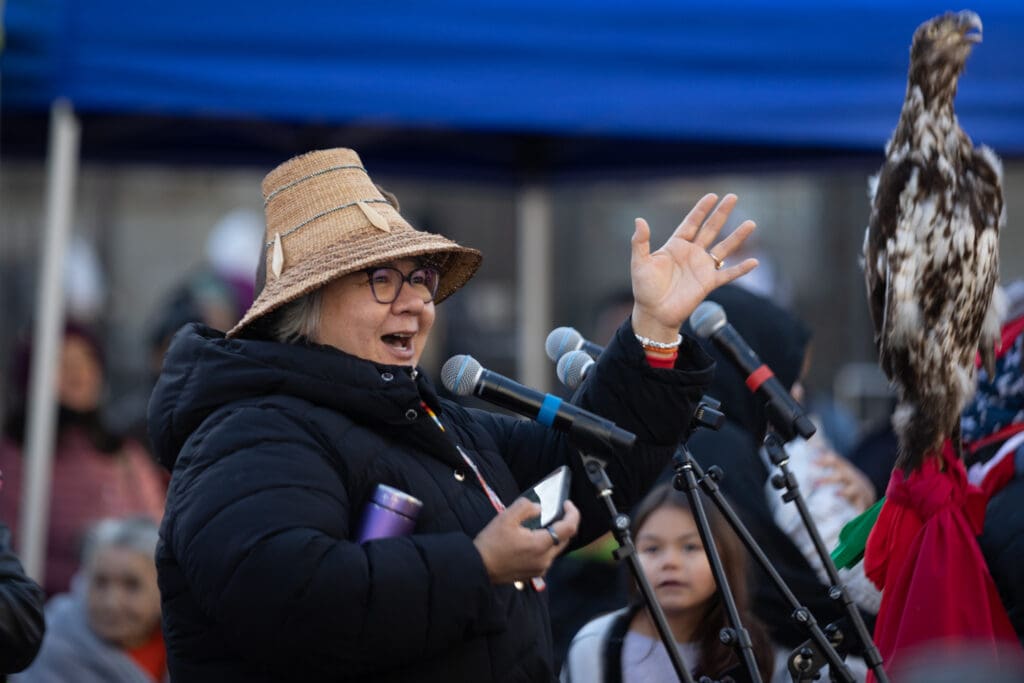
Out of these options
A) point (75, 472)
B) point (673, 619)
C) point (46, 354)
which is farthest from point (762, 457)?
point (75, 472)

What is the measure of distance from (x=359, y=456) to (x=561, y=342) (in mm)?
606

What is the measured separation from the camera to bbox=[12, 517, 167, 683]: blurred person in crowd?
4742 mm

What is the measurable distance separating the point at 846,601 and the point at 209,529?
1239 millimetres

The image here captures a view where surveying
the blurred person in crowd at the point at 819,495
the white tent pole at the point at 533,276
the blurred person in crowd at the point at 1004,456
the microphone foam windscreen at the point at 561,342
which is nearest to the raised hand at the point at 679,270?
the microphone foam windscreen at the point at 561,342

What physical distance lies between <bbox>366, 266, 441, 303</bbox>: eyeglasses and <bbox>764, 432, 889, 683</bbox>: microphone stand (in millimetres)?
763

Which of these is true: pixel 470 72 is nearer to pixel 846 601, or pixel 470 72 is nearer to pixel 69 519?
pixel 69 519

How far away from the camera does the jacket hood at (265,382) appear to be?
8.43ft

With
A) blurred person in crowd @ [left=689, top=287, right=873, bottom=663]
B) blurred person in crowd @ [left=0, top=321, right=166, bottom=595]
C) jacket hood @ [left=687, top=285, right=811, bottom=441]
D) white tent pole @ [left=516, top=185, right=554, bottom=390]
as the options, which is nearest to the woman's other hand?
blurred person in crowd @ [left=689, top=287, right=873, bottom=663]

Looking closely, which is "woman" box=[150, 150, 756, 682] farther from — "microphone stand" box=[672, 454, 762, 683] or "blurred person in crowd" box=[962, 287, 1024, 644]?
"blurred person in crowd" box=[962, 287, 1024, 644]

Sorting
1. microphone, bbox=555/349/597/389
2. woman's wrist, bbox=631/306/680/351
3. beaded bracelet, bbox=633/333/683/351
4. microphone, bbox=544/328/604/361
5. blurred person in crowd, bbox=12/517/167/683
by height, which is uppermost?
woman's wrist, bbox=631/306/680/351

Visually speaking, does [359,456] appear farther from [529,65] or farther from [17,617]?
[529,65]

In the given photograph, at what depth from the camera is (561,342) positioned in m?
3.00

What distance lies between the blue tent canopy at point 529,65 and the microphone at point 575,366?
9.95ft

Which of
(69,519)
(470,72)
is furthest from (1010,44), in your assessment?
(69,519)
